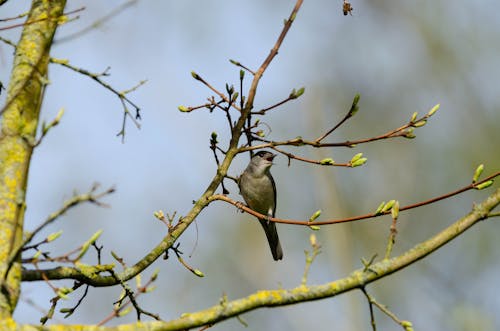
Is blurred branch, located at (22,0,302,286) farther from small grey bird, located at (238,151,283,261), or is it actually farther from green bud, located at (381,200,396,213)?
small grey bird, located at (238,151,283,261)

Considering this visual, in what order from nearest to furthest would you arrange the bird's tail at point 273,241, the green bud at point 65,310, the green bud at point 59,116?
the green bud at point 59,116 < the green bud at point 65,310 < the bird's tail at point 273,241

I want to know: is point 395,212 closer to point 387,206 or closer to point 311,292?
point 387,206

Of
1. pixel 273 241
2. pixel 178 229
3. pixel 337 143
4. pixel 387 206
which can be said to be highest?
pixel 273 241

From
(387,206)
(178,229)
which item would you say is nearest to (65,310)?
(178,229)

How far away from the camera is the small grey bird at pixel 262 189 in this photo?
8.11 meters

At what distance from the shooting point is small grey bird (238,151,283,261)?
26.6 ft

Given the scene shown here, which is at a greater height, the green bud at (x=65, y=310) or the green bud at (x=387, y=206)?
the green bud at (x=387, y=206)

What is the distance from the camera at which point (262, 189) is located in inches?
322

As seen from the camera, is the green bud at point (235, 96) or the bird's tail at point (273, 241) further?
the bird's tail at point (273, 241)

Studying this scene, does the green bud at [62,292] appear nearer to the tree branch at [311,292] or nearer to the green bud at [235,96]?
the tree branch at [311,292]

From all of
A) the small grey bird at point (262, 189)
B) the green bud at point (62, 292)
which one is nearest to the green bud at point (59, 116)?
the green bud at point (62, 292)

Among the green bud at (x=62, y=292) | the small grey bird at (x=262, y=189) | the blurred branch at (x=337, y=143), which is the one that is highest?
the small grey bird at (x=262, y=189)

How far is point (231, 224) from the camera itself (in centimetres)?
1809

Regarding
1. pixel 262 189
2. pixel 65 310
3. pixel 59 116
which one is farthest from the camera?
pixel 262 189
